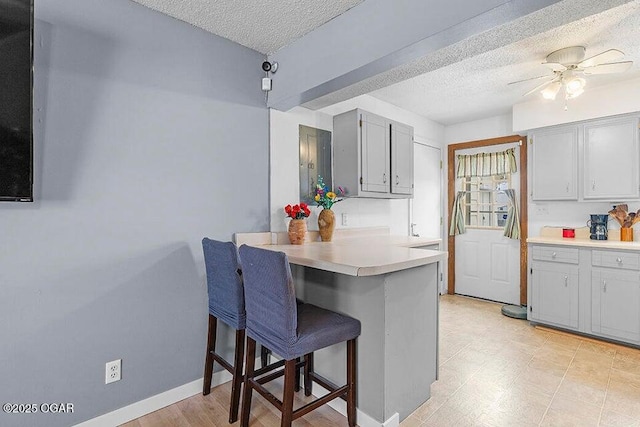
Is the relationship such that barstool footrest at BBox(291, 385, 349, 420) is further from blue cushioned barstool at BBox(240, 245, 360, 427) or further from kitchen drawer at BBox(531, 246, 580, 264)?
kitchen drawer at BBox(531, 246, 580, 264)

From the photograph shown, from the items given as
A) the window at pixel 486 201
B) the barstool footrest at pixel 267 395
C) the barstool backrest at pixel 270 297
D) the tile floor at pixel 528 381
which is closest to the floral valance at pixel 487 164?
the window at pixel 486 201

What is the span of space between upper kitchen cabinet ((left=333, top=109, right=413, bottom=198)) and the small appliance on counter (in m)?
2.07

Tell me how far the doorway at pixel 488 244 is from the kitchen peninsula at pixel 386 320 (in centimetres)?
261

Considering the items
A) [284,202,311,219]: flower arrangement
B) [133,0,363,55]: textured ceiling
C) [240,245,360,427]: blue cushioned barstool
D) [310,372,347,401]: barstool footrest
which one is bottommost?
[310,372,347,401]: barstool footrest

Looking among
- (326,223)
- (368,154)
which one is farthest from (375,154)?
(326,223)

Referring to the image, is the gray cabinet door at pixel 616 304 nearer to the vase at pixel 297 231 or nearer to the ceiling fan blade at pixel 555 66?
the ceiling fan blade at pixel 555 66

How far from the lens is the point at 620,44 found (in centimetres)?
247

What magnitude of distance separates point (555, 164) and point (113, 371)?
175 inches

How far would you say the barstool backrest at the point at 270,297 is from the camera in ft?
5.14

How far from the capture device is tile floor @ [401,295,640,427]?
6.47 ft

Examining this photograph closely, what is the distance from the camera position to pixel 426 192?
4.53m

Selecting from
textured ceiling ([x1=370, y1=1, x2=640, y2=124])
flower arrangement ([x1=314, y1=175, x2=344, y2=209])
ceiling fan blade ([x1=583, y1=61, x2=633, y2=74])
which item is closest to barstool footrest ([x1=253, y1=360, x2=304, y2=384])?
flower arrangement ([x1=314, y1=175, x2=344, y2=209])

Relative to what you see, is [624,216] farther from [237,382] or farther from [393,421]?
[237,382]

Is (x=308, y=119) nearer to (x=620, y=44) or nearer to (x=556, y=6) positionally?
(x=556, y=6)
